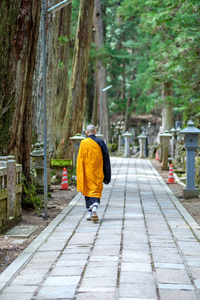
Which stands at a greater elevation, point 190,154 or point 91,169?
point 190,154

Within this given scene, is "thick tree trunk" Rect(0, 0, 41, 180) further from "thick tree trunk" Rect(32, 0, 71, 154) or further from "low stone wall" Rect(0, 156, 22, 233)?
"thick tree trunk" Rect(32, 0, 71, 154)

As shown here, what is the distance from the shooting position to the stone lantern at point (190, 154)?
38.8 ft

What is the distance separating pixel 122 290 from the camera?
4.48 meters

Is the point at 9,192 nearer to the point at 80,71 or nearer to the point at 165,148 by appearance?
the point at 80,71

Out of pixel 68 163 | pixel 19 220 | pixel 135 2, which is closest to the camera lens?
pixel 19 220

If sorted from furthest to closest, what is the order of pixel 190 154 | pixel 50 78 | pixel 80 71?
pixel 80 71 < pixel 50 78 < pixel 190 154

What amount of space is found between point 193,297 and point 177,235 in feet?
9.49

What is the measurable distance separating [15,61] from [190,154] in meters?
5.02

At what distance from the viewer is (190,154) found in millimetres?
11977

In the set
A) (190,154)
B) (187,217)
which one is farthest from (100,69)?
(187,217)

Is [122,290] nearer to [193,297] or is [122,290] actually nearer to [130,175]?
[193,297]

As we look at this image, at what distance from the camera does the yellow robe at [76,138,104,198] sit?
8527 millimetres

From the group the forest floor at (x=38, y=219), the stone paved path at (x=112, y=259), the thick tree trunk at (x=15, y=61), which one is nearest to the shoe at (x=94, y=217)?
the stone paved path at (x=112, y=259)

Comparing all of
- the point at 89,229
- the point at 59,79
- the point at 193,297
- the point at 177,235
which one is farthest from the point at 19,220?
the point at 59,79
